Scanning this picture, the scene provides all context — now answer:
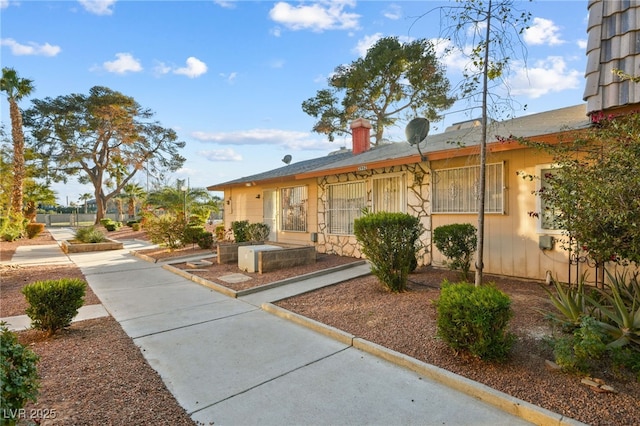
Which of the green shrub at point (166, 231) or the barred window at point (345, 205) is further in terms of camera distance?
the green shrub at point (166, 231)

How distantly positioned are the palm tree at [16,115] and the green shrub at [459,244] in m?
21.2

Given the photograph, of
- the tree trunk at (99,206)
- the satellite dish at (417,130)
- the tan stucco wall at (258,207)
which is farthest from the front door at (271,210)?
the tree trunk at (99,206)

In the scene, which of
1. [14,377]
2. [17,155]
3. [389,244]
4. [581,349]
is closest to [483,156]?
A: [389,244]

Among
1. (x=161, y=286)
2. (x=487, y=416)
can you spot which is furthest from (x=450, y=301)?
(x=161, y=286)

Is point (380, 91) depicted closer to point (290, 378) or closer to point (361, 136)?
point (361, 136)

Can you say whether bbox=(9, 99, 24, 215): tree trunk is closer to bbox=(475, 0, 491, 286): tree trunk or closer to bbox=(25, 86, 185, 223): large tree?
bbox=(25, 86, 185, 223): large tree

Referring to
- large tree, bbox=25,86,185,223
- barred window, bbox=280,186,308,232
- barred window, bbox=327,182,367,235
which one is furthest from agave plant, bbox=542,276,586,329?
large tree, bbox=25,86,185,223

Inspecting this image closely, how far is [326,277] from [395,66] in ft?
45.6

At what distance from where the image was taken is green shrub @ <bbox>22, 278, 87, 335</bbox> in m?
3.99

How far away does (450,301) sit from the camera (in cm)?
317

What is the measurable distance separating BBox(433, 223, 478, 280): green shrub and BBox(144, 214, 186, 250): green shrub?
378 inches

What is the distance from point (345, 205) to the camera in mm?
9633

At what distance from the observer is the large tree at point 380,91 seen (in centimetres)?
1639

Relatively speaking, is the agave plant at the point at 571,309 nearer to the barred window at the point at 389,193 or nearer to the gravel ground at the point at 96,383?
the gravel ground at the point at 96,383
